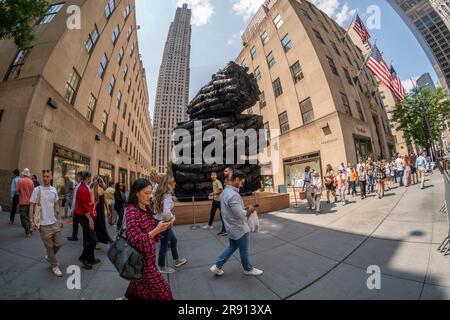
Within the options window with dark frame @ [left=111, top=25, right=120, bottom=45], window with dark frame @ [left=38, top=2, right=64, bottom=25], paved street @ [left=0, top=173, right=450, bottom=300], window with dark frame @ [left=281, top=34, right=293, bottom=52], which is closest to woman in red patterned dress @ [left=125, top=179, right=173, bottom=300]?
paved street @ [left=0, top=173, right=450, bottom=300]

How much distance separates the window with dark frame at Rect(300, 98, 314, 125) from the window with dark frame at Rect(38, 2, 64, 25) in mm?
21531

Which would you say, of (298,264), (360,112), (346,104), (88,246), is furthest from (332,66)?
(88,246)

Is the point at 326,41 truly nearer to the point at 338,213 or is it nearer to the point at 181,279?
the point at 338,213

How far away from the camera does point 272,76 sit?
23.3 metres

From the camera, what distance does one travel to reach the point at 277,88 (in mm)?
22672

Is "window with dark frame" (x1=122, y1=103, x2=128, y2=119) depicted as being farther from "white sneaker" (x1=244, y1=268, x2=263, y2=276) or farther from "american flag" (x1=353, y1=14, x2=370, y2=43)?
"white sneaker" (x1=244, y1=268, x2=263, y2=276)

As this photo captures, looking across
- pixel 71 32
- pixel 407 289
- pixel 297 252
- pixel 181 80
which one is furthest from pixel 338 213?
pixel 181 80

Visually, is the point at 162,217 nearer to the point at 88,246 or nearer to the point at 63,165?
the point at 88,246

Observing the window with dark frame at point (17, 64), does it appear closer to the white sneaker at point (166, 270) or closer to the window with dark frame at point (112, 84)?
the window with dark frame at point (112, 84)

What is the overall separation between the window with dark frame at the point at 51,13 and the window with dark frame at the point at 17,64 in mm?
2920

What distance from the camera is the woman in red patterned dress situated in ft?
6.24

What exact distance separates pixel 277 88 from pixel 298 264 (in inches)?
878

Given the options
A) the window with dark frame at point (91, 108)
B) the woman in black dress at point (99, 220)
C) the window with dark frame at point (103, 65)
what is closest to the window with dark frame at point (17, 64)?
the window with dark frame at point (91, 108)

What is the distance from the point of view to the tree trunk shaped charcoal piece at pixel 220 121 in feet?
30.6
